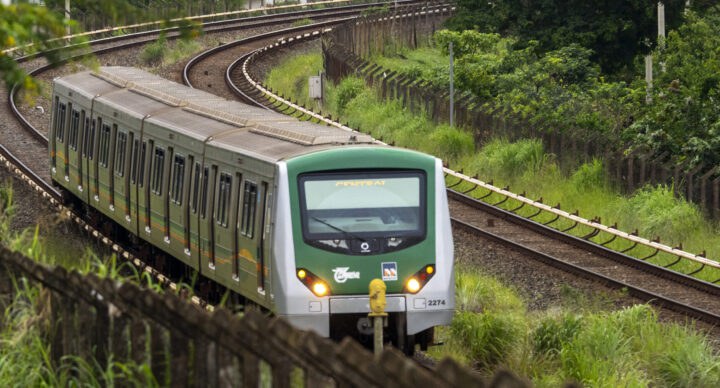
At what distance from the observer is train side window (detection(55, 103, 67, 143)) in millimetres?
25652

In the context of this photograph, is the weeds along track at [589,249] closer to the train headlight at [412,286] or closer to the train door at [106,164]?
the train headlight at [412,286]

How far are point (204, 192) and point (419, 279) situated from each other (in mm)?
3618

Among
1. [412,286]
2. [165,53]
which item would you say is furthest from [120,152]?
[165,53]

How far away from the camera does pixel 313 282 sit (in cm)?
1452

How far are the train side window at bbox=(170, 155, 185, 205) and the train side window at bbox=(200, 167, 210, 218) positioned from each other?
844 mm

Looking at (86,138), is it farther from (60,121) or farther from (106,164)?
(60,121)

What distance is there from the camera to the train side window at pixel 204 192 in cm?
1736

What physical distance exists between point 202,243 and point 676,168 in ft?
33.4

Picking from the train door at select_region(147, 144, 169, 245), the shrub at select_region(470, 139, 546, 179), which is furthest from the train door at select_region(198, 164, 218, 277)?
the shrub at select_region(470, 139, 546, 179)

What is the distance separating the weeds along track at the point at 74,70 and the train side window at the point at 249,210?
3.82 ft

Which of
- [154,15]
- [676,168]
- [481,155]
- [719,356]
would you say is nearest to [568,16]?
[481,155]

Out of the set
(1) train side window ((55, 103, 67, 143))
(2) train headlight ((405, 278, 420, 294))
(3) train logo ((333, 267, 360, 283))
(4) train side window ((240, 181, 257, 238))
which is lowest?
(1) train side window ((55, 103, 67, 143))

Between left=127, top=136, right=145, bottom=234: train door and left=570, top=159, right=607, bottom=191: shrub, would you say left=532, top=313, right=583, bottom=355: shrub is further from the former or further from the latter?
left=570, top=159, right=607, bottom=191: shrub

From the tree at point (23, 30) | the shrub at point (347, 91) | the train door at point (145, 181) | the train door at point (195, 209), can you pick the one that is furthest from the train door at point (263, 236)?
the shrub at point (347, 91)
